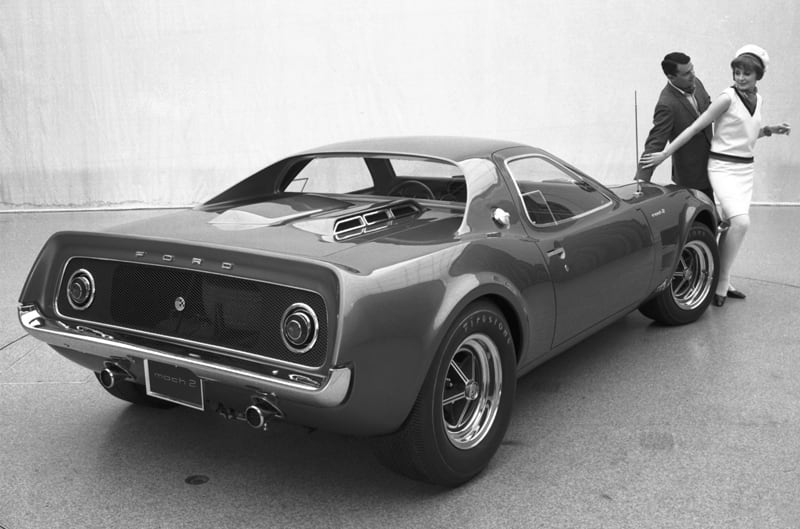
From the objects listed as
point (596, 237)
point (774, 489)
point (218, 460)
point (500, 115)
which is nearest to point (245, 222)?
point (218, 460)

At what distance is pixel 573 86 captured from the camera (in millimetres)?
10078

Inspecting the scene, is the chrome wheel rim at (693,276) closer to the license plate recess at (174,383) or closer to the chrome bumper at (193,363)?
the chrome bumper at (193,363)

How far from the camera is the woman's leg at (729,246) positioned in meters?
5.65

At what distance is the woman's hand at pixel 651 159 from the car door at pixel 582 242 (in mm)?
1288

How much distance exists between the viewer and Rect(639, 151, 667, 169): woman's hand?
18.7ft

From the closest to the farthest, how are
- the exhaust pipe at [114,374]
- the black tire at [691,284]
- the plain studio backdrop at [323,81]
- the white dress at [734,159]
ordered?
the exhaust pipe at [114,374] < the black tire at [691,284] < the white dress at [734,159] < the plain studio backdrop at [323,81]

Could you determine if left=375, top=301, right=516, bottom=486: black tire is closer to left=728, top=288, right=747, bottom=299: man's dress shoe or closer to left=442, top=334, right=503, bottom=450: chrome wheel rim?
left=442, top=334, right=503, bottom=450: chrome wheel rim

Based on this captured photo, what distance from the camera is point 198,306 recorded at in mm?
3064

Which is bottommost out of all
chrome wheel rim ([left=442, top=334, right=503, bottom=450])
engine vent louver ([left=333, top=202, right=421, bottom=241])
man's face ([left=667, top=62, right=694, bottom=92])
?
chrome wheel rim ([left=442, top=334, right=503, bottom=450])

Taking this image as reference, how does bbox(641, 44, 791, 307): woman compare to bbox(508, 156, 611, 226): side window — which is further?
bbox(641, 44, 791, 307): woman

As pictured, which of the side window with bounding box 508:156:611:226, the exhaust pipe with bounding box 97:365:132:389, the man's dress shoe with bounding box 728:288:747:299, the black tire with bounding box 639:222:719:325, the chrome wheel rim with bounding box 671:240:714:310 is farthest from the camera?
the man's dress shoe with bounding box 728:288:747:299

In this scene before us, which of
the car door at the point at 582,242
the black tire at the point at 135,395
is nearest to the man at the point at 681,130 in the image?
the car door at the point at 582,242

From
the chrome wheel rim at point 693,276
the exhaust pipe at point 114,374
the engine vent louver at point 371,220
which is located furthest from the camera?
the chrome wheel rim at point 693,276

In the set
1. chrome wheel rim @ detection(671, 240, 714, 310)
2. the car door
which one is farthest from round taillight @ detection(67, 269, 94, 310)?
chrome wheel rim @ detection(671, 240, 714, 310)
